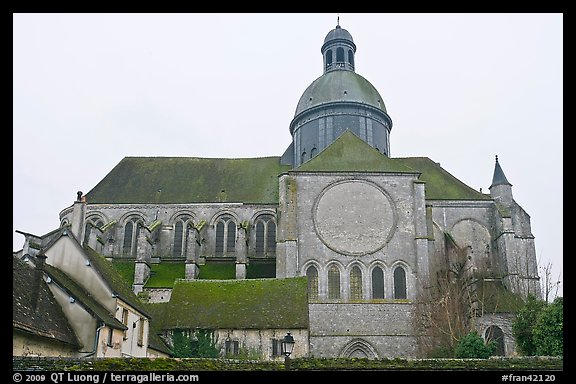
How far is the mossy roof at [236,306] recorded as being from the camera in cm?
2672

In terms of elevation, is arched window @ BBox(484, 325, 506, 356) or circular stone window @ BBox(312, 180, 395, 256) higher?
circular stone window @ BBox(312, 180, 395, 256)

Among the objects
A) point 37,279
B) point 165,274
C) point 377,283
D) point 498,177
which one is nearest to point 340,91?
point 498,177

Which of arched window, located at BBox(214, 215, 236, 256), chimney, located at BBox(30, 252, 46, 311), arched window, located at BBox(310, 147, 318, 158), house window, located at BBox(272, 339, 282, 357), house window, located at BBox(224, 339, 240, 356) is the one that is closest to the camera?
chimney, located at BBox(30, 252, 46, 311)

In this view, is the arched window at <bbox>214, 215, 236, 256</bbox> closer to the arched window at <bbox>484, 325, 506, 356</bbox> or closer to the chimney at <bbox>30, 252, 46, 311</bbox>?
the arched window at <bbox>484, 325, 506, 356</bbox>

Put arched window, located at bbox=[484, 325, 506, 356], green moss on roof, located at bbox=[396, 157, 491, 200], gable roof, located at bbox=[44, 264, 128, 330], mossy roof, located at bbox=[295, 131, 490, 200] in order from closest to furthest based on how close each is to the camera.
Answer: gable roof, located at bbox=[44, 264, 128, 330], arched window, located at bbox=[484, 325, 506, 356], mossy roof, located at bbox=[295, 131, 490, 200], green moss on roof, located at bbox=[396, 157, 491, 200]

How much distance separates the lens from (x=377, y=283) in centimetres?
3384

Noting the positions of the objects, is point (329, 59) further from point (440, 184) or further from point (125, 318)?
point (125, 318)

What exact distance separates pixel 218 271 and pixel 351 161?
440 inches

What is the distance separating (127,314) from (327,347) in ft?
43.2

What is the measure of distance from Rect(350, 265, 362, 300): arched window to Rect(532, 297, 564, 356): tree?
38.1ft

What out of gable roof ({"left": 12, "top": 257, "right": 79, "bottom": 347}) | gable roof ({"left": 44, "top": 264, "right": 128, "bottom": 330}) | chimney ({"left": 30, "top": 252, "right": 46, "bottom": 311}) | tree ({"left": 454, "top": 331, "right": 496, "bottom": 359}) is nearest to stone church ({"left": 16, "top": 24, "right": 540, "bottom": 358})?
gable roof ({"left": 44, "top": 264, "right": 128, "bottom": 330})

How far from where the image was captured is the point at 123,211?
43656 mm

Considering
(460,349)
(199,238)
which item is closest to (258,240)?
(199,238)

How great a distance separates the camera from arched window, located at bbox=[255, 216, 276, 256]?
42188mm
